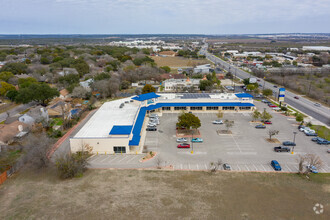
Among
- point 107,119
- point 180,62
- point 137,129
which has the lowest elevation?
point 137,129

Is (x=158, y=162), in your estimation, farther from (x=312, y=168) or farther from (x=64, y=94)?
(x=64, y=94)

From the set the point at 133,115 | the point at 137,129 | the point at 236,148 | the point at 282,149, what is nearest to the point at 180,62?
A: the point at 133,115

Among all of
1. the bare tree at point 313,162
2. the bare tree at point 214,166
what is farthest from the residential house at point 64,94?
the bare tree at point 313,162

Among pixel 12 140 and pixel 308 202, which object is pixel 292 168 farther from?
pixel 12 140

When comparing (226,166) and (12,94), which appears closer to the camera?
(226,166)

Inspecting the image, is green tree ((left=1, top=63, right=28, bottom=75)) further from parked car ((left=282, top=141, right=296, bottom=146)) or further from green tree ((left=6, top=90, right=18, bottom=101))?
parked car ((left=282, top=141, right=296, bottom=146))

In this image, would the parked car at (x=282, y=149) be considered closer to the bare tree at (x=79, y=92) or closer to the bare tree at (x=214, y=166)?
the bare tree at (x=214, y=166)
